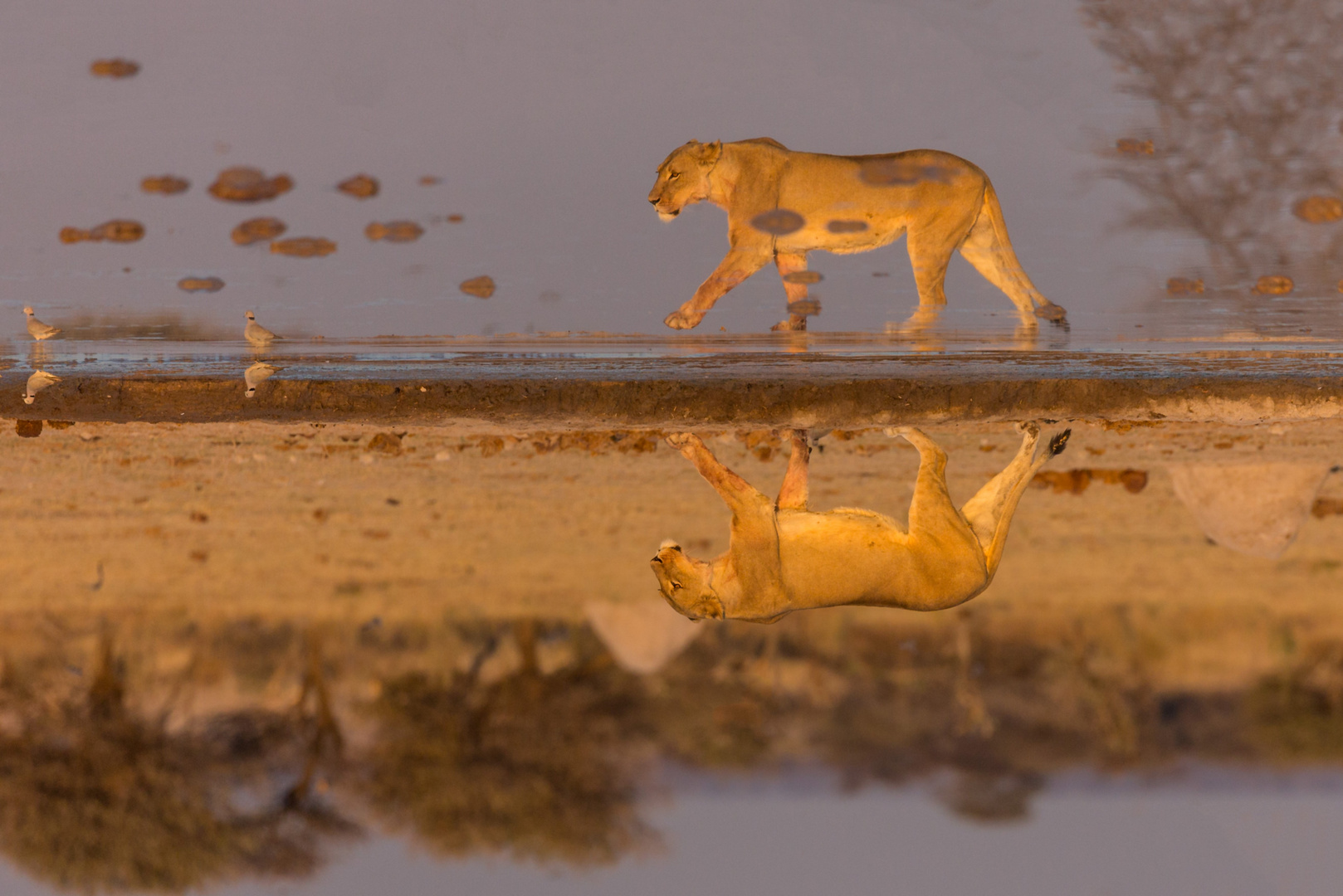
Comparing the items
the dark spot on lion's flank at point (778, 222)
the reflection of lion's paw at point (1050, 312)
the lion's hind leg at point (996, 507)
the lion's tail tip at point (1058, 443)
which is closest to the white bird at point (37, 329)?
the dark spot on lion's flank at point (778, 222)

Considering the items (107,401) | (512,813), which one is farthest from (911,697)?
(107,401)

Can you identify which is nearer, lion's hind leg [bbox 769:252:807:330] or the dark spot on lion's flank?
the dark spot on lion's flank

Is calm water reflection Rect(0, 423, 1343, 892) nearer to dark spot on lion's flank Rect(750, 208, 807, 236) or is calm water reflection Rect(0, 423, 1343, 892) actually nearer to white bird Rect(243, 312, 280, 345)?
white bird Rect(243, 312, 280, 345)

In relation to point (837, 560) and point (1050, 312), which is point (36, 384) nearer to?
point (837, 560)

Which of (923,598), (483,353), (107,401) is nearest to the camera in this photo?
(923,598)

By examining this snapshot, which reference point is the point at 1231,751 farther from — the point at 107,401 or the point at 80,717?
the point at 107,401

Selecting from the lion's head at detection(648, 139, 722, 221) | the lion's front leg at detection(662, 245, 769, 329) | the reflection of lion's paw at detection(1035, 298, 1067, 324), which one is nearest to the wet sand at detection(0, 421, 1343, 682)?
the lion's front leg at detection(662, 245, 769, 329)

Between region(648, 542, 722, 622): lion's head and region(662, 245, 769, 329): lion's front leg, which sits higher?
region(662, 245, 769, 329): lion's front leg

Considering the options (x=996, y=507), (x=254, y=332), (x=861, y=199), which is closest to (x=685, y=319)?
(x=861, y=199)
